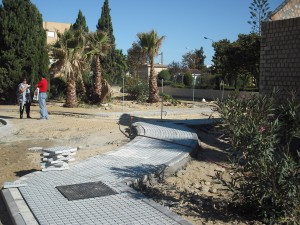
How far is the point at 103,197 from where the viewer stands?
557 cm

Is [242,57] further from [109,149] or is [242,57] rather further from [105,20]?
[109,149]

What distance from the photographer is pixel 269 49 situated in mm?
10133

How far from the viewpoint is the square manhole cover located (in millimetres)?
5600

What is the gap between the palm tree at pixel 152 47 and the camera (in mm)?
23781

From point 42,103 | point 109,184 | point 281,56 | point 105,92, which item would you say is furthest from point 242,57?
point 109,184

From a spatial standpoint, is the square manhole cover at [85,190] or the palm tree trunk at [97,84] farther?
the palm tree trunk at [97,84]

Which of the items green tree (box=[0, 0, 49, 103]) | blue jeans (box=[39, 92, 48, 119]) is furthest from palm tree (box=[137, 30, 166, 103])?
blue jeans (box=[39, 92, 48, 119])

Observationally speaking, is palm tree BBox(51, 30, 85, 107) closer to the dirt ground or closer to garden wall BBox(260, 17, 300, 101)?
the dirt ground

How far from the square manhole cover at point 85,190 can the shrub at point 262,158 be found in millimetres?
1884

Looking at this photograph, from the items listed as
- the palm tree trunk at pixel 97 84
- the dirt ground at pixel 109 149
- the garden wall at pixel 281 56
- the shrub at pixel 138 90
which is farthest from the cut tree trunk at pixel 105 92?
the garden wall at pixel 281 56

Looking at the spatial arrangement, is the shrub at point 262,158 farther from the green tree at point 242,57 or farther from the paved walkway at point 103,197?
the green tree at point 242,57

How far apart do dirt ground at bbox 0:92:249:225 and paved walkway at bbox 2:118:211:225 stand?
0.33 meters

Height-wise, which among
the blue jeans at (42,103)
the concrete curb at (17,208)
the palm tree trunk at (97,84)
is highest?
the palm tree trunk at (97,84)

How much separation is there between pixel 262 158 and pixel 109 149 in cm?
521
